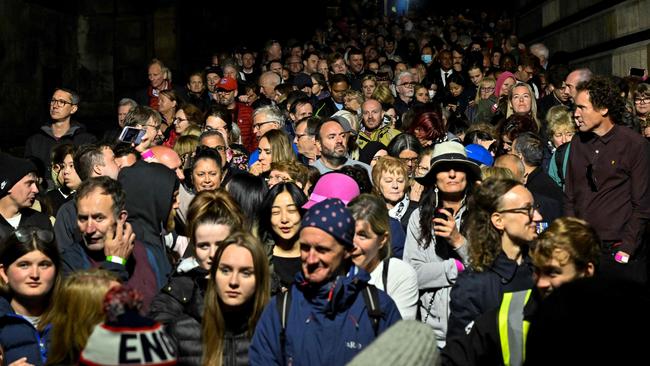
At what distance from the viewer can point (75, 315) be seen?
483 cm

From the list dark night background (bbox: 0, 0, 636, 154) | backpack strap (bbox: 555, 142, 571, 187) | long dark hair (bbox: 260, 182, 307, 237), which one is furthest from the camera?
dark night background (bbox: 0, 0, 636, 154)

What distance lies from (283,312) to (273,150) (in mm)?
4631

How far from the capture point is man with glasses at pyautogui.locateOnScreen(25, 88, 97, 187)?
11469mm

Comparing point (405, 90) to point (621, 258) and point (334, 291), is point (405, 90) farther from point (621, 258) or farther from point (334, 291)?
point (334, 291)

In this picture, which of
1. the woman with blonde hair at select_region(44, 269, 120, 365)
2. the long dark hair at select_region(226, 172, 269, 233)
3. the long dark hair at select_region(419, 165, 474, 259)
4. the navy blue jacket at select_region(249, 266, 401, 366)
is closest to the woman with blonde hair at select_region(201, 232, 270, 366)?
the navy blue jacket at select_region(249, 266, 401, 366)

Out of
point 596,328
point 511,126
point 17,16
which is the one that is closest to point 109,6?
point 17,16

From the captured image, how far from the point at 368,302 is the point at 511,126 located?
554cm

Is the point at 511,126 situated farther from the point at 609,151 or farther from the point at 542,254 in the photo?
the point at 542,254

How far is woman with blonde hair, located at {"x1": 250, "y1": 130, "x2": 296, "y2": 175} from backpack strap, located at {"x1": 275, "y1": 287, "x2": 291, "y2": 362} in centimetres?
442

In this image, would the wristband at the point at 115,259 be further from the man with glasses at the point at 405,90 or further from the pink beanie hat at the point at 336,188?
the man with glasses at the point at 405,90

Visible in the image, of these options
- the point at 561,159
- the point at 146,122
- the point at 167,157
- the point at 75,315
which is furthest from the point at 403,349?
the point at 146,122

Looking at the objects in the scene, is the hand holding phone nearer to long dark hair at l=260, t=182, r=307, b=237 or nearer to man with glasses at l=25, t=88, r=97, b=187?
long dark hair at l=260, t=182, r=307, b=237

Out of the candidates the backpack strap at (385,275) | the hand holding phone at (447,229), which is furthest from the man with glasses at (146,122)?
the backpack strap at (385,275)

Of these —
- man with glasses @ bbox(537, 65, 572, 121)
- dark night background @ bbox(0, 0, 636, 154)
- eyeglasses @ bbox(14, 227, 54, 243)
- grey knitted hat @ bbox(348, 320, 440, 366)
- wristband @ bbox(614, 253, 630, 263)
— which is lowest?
wristband @ bbox(614, 253, 630, 263)
